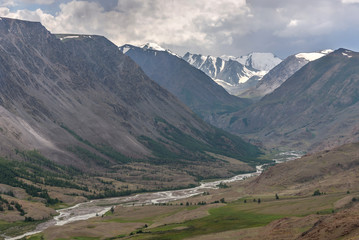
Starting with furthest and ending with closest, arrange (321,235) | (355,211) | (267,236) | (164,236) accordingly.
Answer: (164,236)
(267,236)
(355,211)
(321,235)

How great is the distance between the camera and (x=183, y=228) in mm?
168000

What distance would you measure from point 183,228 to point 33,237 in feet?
216

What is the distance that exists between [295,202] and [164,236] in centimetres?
6613

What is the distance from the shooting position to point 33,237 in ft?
626

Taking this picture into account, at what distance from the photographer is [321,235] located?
307 feet

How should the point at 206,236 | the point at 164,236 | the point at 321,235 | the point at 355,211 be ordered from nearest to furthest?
the point at 321,235, the point at 355,211, the point at 206,236, the point at 164,236

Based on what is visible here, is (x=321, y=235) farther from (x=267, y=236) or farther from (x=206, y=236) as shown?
(x=206, y=236)

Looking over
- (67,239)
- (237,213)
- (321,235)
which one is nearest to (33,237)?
(67,239)

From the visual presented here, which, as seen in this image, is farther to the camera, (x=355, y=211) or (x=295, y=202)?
(x=295, y=202)

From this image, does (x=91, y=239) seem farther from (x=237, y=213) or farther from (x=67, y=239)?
(x=237, y=213)

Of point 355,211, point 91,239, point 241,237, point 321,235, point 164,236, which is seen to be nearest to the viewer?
point 321,235

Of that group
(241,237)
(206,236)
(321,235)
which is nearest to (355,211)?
(321,235)

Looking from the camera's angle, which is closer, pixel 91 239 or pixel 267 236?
pixel 267 236

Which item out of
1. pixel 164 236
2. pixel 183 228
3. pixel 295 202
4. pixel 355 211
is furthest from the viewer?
pixel 295 202
